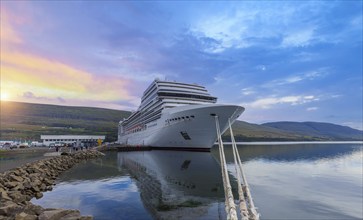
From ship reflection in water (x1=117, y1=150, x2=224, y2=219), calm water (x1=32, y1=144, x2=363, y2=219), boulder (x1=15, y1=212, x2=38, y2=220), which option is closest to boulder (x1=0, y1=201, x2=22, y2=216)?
boulder (x1=15, y1=212, x2=38, y2=220)

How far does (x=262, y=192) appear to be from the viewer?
71.2 ft

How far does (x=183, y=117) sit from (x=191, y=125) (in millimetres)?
2128

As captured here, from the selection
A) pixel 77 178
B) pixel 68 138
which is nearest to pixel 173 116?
pixel 77 178

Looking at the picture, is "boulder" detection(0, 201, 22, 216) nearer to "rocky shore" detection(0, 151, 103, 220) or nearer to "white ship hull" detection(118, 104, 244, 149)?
"rocky shore" detection(0, 151, 103, 220)

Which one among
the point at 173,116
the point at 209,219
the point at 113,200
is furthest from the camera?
the point at 173,116

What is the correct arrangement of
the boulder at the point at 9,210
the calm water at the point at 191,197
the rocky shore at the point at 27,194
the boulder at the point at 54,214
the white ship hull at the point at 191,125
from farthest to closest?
the white ship hull at the point at 191,125
the calm water at the point at 191,197
the boulder at the point at 9,210
the rocky shore at the point at 27,194
the boulder at the point at 54,214

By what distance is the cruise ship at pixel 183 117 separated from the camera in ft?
154

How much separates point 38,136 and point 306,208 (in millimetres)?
175035

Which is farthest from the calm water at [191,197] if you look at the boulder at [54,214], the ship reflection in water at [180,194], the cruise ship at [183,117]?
the cruise ship at [183,117]

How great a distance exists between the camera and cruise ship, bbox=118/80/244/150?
4679 cm

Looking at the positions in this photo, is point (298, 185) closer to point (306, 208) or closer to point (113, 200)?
point (306, 208)

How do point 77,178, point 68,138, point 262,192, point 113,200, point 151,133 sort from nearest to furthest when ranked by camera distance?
point 113,200 < point 262,192 < point 77,178 < point 151,133 < point 68,138

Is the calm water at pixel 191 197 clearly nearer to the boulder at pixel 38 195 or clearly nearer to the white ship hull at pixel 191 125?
the boulder at pixel 38 195

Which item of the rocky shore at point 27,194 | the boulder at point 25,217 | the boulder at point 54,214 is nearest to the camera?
the boulder at point 25,217
